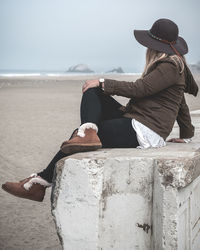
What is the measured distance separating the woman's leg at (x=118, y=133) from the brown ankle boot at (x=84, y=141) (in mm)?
Answer: 163

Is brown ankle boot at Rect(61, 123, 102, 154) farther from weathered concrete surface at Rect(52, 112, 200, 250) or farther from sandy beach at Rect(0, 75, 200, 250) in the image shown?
sandy beach at Rect(0, 75, 200, 250)

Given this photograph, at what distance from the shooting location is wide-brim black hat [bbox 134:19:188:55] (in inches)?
120

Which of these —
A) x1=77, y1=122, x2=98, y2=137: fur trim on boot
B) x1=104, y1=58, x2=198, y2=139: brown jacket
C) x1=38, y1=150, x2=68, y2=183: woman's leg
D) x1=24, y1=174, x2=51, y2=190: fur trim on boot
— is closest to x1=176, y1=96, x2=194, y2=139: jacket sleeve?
x1=104, y1=58, x2=198, y2=139: brown jacket

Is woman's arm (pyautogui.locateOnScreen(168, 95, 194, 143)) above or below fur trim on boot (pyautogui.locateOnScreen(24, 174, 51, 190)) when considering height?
above

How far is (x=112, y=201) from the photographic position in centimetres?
262

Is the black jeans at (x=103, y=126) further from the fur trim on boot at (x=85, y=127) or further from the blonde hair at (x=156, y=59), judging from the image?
the blonde hair at (x=156, y=59)

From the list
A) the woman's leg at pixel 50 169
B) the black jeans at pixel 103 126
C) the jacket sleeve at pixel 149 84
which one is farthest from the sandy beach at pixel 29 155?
the jacket sleeve at pixel 149 84

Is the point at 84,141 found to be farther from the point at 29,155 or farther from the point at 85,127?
the point at 29,155

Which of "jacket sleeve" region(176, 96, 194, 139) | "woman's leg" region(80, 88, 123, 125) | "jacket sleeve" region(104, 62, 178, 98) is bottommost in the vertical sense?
"jacket sleeve" region(176, 96, 194, 139)

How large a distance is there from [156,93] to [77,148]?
745mm

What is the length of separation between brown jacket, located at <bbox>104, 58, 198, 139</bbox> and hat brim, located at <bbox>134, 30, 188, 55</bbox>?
0.42 feet

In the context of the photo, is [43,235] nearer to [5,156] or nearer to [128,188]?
[128,188]

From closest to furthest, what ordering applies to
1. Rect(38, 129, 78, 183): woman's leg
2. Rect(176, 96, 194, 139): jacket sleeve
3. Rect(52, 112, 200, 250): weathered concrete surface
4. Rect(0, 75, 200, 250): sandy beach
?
Rect(52, 112, 200, 250): weathered concrete surface, Rect(38, 129, 78, 183): woman's leg, Rect(176, 96, 194, 139): jacket sleeve, Rect(0, 75, 200, 250): sandy beach

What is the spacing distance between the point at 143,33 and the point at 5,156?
11.7ft
